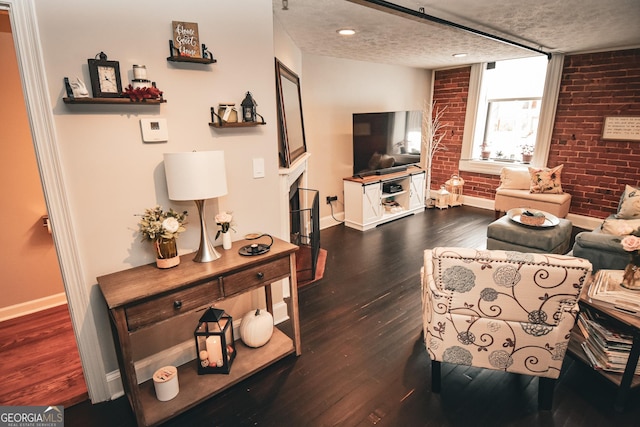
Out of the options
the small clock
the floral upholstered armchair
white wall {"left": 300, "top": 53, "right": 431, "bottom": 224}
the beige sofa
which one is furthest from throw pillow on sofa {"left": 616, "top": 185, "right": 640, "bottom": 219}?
the small clock

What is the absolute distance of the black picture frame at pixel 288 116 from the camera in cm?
273

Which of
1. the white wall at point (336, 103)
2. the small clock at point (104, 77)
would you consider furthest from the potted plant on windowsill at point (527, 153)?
the small clock at point (104, 77)

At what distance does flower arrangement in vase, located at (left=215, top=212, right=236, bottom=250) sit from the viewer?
191cm

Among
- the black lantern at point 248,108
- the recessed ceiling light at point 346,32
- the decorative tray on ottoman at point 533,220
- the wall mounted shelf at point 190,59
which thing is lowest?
the decorative tray on ottoman at point 533,220

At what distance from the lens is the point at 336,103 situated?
180 inches

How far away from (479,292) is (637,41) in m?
4.22

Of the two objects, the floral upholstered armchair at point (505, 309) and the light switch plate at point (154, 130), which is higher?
the light switch plate at point (154, 130)

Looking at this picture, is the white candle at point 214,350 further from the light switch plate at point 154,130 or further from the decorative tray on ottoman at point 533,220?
the decorative tray on ottoman at point 533,220

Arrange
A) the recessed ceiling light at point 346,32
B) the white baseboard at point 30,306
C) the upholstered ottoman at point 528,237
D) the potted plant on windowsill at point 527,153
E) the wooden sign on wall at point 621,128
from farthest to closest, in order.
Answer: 1. the potted plant on windowsill at point 527,153
2. the wooden sign on wall at point 621,128
3. the upholstered ottoman at point 528,237
4. the recessed ceiling light at point 346,32
5. the white baseboard at point 30,306

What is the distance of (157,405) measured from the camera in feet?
5.85

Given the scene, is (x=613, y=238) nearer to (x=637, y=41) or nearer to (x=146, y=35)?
(x=637, y=41)

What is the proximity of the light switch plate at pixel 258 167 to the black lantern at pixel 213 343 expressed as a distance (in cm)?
89

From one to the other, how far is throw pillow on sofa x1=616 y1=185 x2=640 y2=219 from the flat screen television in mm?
2679

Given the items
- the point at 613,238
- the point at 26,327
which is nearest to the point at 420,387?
the point at 613,238
